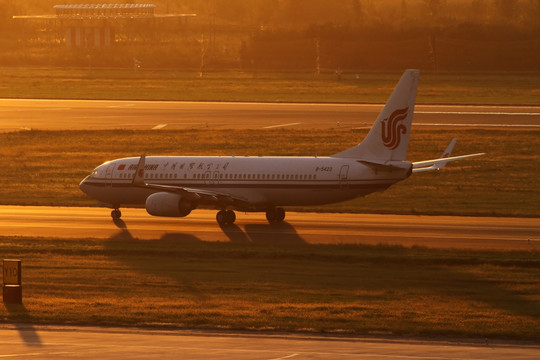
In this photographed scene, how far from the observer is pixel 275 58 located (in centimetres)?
18538

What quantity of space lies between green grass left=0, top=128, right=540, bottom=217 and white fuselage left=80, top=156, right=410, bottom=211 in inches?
285

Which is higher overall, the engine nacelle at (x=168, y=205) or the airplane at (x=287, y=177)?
the airplane at (x=287, y=177)

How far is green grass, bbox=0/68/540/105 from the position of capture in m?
140

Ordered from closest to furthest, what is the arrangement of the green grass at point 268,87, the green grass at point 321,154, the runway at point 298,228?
1. the runway at point 298,228
2. the green grass at point 321,154
3. the green grass at point 268,87

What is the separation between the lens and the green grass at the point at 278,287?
3688cm

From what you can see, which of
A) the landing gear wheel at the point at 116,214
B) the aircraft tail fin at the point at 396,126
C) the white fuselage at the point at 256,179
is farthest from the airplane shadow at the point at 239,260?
the aircraft tail fin at the point at 396,126

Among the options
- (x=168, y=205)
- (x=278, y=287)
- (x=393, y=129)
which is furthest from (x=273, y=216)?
(x=278, y=287)

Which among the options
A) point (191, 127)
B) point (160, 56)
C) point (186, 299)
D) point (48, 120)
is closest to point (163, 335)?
point (186, 299)

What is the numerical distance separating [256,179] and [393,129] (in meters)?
7.58

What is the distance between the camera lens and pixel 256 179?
5944 centimetres

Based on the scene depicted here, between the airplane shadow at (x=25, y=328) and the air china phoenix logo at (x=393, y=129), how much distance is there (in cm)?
2420

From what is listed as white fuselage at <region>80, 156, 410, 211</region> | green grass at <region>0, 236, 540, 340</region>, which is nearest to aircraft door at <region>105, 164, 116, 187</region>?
white fuselage at <region>80, 156, 410, 211</region>

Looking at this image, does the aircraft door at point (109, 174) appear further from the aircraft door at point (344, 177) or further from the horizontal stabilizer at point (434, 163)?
the horizontal stabilizer at point (434, 163)

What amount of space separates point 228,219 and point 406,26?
441 ft
